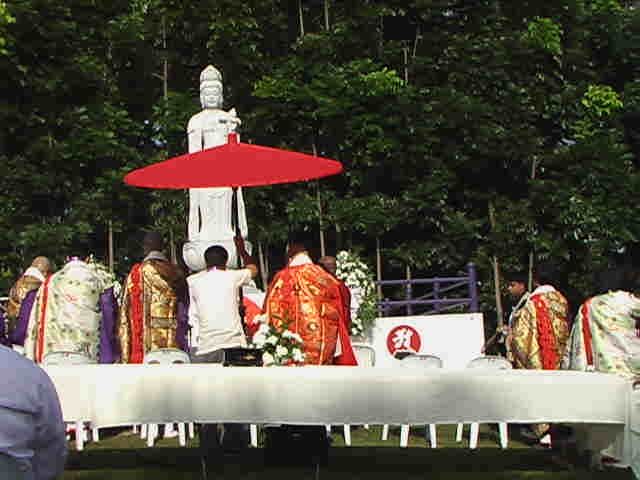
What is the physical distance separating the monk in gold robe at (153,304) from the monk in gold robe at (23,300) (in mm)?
1125

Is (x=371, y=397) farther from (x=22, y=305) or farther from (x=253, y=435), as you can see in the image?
(x=22, y=305)

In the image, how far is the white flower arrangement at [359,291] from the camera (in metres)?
12.1

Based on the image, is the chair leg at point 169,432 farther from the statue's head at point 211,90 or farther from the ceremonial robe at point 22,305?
the statue's head at point 211,90

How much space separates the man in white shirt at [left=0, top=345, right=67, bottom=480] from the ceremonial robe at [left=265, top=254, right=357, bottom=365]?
167 inches

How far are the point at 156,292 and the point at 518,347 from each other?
2934 mm

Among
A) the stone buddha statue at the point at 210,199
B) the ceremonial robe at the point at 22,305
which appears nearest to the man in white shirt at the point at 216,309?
the ceremonial robe at the point at 22,305

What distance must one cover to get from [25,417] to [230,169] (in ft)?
19.2

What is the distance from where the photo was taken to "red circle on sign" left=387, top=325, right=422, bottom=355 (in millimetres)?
12164

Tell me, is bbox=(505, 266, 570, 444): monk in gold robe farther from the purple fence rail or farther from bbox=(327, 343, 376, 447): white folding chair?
the purple fence rail

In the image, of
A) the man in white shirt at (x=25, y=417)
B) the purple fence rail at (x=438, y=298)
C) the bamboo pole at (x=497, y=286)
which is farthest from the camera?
the bamboo pole at (x=497, y=286)

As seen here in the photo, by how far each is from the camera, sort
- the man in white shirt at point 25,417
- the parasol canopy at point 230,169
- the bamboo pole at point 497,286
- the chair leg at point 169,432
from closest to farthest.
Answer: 1. the man in white shirt at point 25,417
2. the parasol canopy at point 230,169
3. the chair leg at point 169,432
4. the bamboo pole at point 497,286

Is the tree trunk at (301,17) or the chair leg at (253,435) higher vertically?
the tree trunk at (301,17)

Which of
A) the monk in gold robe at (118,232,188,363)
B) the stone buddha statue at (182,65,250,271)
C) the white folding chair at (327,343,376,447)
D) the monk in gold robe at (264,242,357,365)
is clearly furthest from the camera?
the stone buddha statue at (182,65,250,271)

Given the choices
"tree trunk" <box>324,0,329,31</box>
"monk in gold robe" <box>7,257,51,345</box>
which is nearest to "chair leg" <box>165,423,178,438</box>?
"monk in gold robe" <box>7,257,51,345</box>
